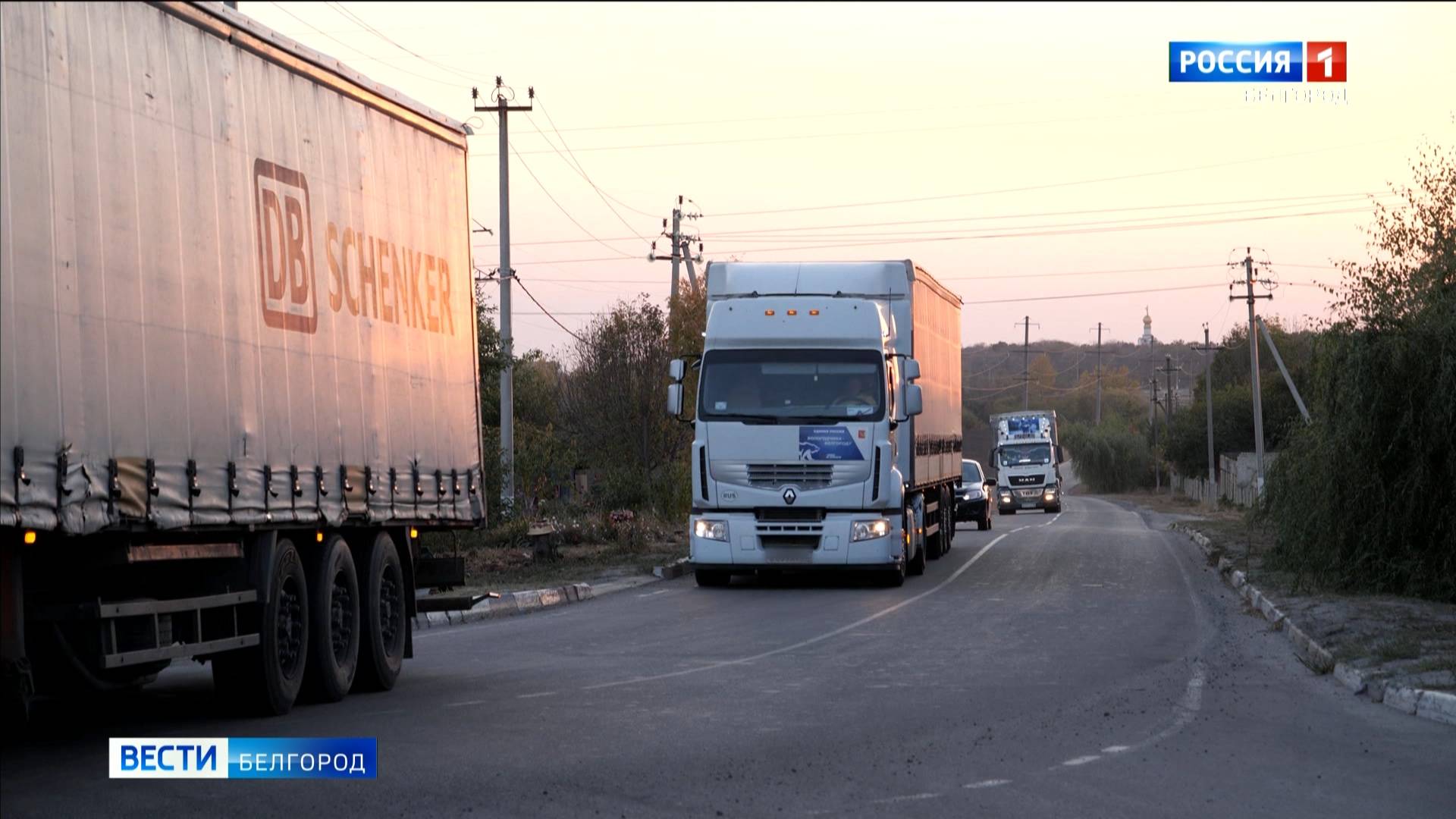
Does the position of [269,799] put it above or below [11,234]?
below

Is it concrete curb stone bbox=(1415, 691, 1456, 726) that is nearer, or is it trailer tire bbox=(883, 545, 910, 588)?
concrete curb stone bbox=(1415, 691, 1456, 726)

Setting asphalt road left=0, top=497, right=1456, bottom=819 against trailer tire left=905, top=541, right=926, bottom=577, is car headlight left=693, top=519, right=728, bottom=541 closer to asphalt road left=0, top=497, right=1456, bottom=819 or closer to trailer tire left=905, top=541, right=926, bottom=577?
trailer tire left=905, top=541, right=926, bottom=577

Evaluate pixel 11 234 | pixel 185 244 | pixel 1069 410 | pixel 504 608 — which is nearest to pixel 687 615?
pixel 504 608

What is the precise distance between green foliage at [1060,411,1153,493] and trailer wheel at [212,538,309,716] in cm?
11291

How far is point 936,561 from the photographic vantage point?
30.1 metres

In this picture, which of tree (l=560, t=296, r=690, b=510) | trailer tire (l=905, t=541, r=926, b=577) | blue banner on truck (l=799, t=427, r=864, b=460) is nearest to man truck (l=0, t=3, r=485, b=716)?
blue banner on truck (l=799, t=427, r=864, b=460)

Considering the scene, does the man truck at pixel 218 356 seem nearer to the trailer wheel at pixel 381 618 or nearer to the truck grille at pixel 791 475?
the trailer wheel at pixel 381 618

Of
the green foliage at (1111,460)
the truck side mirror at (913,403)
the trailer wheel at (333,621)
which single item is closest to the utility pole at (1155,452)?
the green foliage at (1111,460)

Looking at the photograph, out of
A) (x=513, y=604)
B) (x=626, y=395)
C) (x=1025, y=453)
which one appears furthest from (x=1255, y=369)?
(x=513, y=604)

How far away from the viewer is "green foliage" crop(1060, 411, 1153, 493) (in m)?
121

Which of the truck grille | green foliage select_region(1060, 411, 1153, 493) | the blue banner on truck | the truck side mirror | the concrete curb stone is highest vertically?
the truck side mirror

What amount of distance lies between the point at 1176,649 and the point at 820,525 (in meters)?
7.85

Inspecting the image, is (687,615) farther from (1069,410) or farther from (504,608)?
(1069,410)

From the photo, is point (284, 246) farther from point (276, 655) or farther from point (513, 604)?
point (513, 604)
